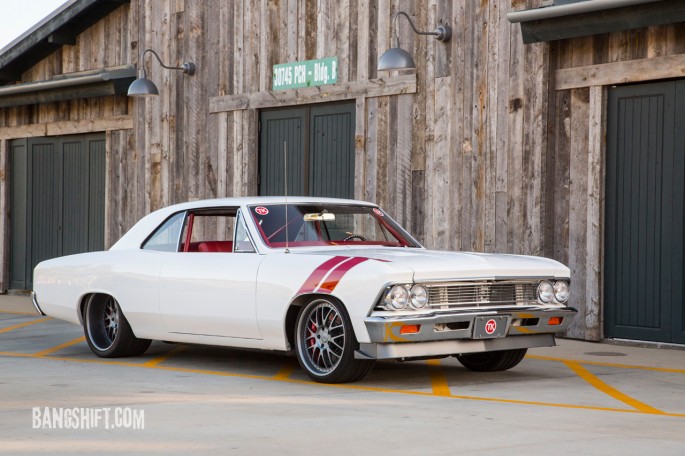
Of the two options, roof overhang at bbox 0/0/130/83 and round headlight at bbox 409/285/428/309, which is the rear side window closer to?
round headlight at bbox 409/285/428/309

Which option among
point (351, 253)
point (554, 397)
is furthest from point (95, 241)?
point (554, 397)

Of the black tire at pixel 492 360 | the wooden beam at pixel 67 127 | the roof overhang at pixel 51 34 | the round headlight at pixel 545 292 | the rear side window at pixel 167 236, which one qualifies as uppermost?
the roof overhang at pixel 51 34

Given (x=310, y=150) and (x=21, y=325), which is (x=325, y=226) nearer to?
(x=21, y=325)

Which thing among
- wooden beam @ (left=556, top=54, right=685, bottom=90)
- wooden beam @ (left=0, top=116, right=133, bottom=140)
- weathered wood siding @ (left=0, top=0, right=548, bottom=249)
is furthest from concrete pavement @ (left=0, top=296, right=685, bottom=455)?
wooden beam @ (left=0, top=116, right=133, bottom=140)

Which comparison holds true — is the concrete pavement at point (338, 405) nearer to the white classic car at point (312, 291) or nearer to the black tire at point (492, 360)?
the black tire at point (492, 360)

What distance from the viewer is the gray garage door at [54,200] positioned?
1988 cm

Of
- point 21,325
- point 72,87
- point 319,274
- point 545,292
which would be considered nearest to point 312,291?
point 319,274

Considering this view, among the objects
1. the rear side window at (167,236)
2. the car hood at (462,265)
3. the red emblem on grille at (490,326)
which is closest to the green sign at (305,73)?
the rear side window at (167,236)

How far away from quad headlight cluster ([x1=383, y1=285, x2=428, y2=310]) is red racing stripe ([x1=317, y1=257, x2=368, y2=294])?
0.37m

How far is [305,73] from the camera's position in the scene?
1612 centimetres

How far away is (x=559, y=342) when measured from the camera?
12.6m

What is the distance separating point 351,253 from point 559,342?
4.52 metres

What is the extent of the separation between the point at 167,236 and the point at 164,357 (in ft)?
3.70

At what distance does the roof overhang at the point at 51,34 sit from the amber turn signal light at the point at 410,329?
1252cm
